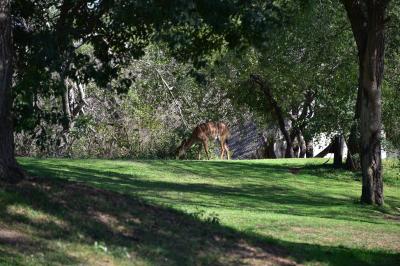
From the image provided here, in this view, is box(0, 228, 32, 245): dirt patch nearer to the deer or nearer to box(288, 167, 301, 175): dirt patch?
box(288, 167, 301, 175): dirt patch

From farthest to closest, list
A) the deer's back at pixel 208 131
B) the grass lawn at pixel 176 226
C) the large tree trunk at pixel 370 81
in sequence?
1. the deer's back at pixel 208 131
2. the large tree trunk at pixel 370 81
3. the grass lawn at pixel 176 226

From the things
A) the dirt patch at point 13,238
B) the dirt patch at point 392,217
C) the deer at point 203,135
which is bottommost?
the dirt patch at point 392,217

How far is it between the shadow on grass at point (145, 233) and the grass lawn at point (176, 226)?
15 mm

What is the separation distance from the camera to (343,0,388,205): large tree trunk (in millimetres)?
18125

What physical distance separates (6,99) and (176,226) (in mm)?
2869

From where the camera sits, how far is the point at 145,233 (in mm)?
9312

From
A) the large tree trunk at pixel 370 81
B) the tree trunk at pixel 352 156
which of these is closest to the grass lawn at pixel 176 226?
the large tree trunk at pixel 370 81

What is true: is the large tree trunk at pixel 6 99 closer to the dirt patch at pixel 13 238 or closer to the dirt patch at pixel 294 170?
the dirt patch at pixel 13 238

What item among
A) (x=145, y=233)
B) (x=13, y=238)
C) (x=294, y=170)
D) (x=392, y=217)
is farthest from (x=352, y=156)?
(x=13, y=238)

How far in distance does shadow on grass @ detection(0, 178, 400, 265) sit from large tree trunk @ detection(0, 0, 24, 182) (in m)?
0.30

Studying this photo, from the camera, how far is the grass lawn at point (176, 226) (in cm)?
816

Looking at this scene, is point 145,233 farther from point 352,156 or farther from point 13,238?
point 352,156

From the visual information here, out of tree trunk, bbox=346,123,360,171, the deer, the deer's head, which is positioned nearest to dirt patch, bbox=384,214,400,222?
tree trunk, bbox=346,123,360,171

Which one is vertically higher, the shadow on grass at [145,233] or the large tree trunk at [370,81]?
the large tree trunk at [370,81]
